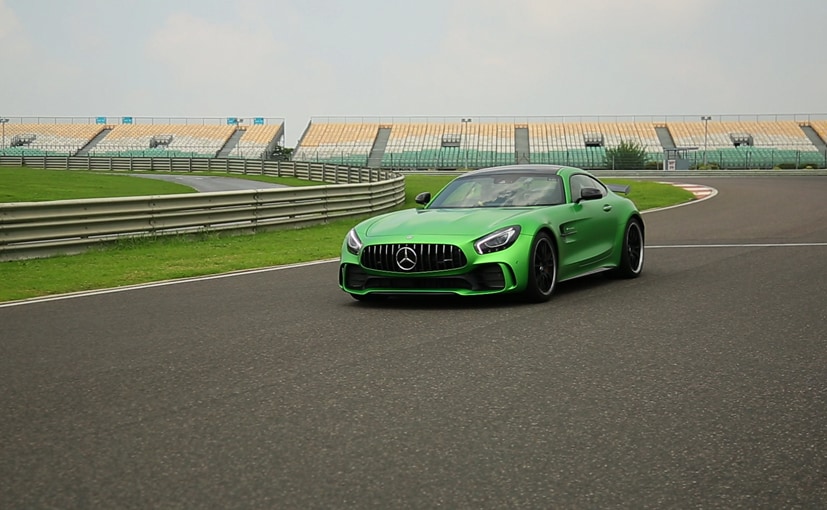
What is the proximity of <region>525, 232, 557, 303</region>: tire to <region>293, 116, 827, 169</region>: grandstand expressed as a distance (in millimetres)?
75207

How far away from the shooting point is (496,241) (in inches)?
372

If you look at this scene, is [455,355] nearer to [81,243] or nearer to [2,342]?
[2,342]

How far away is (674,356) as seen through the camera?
682cm

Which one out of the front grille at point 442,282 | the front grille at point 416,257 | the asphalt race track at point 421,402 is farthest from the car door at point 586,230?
the front grille at point 416,257

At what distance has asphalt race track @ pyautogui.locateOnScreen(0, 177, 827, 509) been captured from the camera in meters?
4.17

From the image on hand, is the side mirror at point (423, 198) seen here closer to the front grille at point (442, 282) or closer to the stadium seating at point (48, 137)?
the front grille at point (442, 282)

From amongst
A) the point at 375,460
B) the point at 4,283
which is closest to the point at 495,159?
the point at 4,283

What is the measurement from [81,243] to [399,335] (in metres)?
9.39

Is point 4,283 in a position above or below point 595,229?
below

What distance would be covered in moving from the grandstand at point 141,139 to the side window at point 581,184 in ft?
279

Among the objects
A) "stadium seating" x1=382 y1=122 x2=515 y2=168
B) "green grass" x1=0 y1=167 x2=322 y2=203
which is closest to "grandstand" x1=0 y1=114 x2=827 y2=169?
"stadium seating" x1=382 y1=122 x2=515 y2=168

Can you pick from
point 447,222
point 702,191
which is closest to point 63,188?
point 702,191

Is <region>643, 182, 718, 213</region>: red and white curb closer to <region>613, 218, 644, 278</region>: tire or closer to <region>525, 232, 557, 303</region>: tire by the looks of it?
<region>613, 218, 644, 278</region>: tire

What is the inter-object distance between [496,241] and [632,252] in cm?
269
